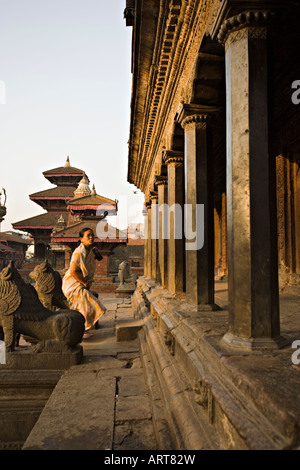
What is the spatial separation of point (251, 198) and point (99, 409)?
8.06 feet

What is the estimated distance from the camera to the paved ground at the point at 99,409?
2.49 metres

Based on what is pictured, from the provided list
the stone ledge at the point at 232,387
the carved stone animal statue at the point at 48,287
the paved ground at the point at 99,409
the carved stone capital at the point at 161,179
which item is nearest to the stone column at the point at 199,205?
the stone ledge at the point at 232,387

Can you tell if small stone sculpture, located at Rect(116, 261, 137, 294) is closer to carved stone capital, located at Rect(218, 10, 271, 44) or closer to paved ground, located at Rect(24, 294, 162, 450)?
paved ground, located at Rect(24, 294, 162, 450)

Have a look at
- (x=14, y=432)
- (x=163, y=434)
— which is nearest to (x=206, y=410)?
(x=163, y=434)

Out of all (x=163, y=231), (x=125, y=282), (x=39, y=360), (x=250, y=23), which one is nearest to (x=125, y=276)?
(x=125, y=282)

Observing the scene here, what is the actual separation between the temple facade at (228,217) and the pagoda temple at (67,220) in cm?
1605

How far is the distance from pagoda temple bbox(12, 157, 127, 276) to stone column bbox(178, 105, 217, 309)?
17.0 meters

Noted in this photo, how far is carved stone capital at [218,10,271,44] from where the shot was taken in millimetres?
2472

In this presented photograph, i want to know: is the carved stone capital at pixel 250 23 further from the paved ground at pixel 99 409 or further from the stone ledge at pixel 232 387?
the paved ground at pixel 99 409

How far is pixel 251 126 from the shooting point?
2463 millimetres

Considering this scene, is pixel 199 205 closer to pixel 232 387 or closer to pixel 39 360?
pixel 232 387

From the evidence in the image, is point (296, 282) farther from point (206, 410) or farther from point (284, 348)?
point (206, 410)

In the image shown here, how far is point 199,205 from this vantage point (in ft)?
14.0

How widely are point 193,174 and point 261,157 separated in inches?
75.4
